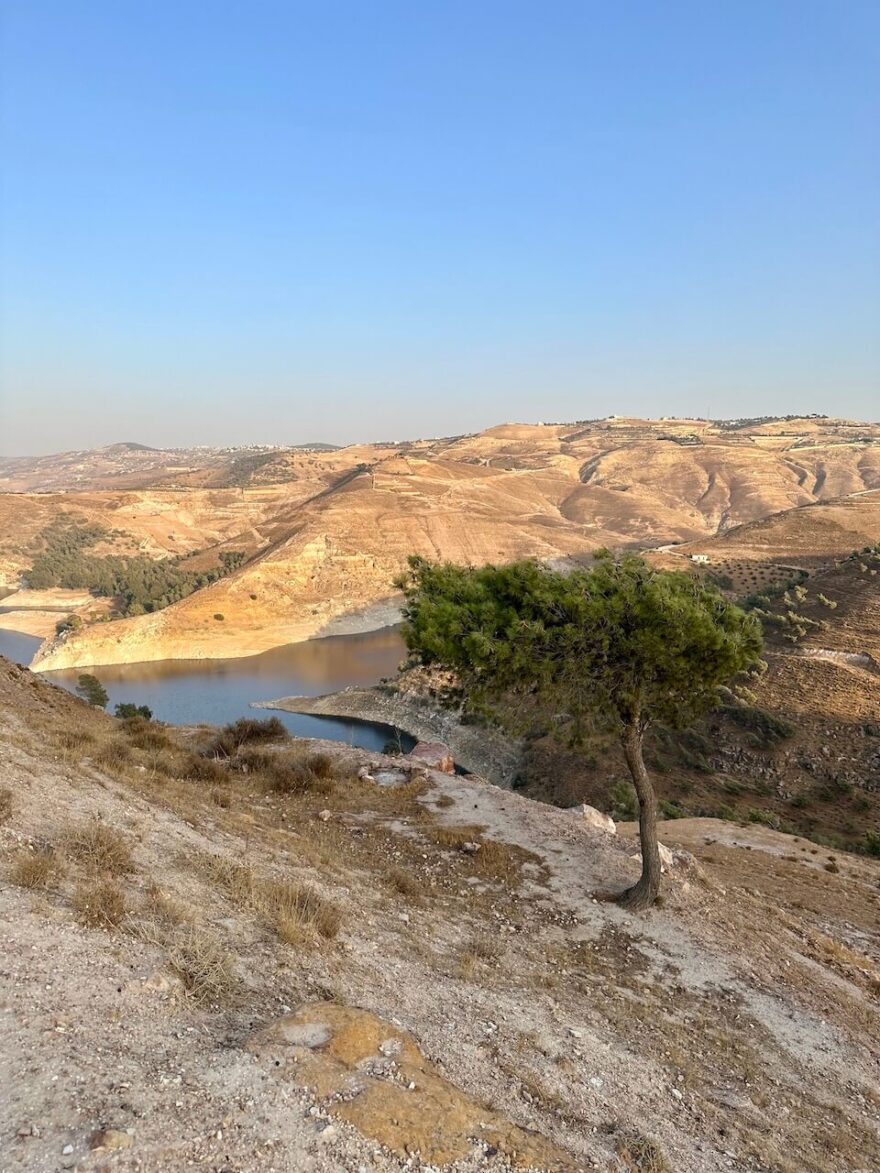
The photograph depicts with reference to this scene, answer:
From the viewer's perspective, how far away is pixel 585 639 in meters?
9.24

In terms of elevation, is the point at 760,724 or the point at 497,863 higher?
the point at 497,863

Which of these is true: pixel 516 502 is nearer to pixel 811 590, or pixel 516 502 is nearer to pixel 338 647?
pixel 338 647

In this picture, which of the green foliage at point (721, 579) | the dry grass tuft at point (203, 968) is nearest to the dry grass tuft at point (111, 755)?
the dry grass tuft at point (203, 968)

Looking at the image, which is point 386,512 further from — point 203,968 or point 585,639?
point 203,968

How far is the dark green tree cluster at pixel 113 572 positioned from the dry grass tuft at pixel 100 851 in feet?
214

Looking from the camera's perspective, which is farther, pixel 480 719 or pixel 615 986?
pixel 480 719

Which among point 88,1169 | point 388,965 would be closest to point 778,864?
point 388,965

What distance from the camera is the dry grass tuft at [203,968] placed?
4.91 m

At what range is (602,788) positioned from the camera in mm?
26594

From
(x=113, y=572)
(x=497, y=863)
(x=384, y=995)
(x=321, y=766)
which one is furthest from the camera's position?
(x=113, y=572)

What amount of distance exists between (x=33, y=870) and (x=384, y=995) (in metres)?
3.46

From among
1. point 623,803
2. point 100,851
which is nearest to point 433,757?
point 623,803

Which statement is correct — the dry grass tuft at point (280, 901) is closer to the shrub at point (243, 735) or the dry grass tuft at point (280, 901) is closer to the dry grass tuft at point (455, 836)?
the dry grass tuft at point (455, 836)

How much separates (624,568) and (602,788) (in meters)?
19.3
